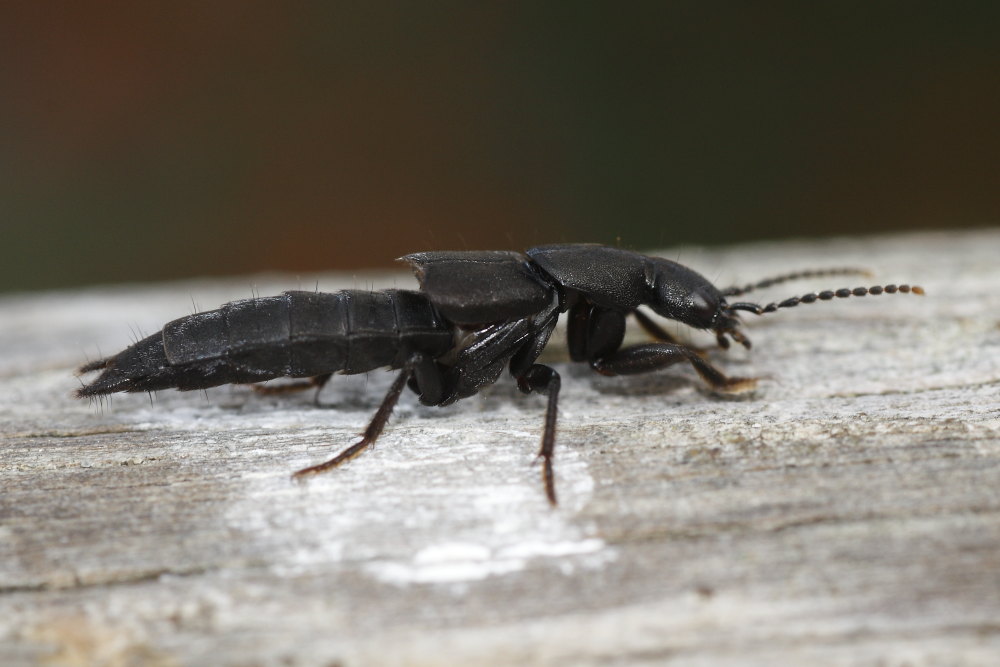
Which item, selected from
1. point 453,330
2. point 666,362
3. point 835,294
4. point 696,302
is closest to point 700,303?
point 696,302

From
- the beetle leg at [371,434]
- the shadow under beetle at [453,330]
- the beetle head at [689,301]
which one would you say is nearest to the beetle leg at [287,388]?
the shadow under beetle at [453,330]

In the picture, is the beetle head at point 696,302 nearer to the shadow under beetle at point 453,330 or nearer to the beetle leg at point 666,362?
the shadow under beetle at point 453,330

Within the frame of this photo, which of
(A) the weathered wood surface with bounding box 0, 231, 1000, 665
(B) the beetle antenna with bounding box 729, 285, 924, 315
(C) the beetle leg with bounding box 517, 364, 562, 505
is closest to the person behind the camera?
(A) the weathered wood surface with bounding box 0, 231, 1000, 665

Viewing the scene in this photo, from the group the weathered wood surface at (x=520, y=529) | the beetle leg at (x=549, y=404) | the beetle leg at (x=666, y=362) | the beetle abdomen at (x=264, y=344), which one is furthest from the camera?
the beetle leg at (x=666, y=362)

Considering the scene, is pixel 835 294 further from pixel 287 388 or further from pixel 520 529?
pixel 287 388

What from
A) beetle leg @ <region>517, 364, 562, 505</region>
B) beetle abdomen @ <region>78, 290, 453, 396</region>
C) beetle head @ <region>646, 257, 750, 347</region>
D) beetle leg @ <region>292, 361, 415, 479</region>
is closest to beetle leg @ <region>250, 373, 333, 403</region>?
beetle abdomen @ <region>78, 290, 453, 396</region>

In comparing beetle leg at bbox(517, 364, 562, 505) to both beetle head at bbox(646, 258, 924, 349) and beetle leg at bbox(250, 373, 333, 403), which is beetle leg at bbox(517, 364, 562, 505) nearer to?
beetle head at bbox(646, 258, 924, 349)

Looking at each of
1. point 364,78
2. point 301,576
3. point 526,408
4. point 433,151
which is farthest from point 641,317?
point 364,78

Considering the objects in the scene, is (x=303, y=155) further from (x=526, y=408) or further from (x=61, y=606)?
(x=61, y=606)
